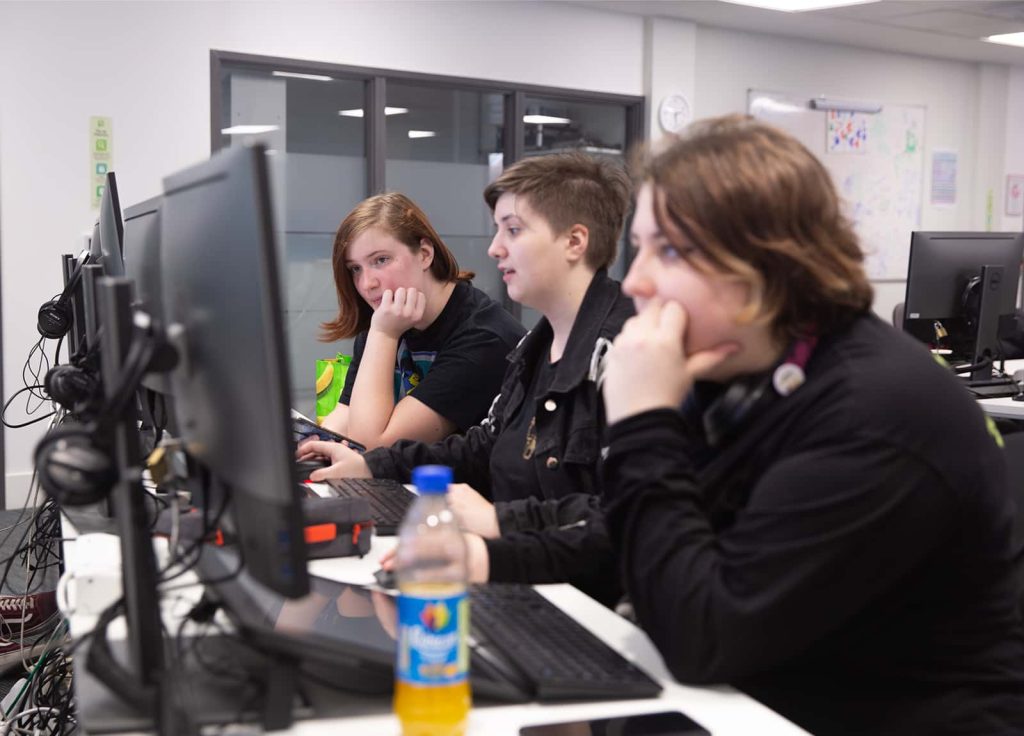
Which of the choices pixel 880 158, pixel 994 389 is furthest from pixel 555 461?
pixel 880 158

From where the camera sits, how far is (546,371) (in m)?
1.91

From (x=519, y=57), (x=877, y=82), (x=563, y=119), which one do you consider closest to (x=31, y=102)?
(x=519, y=57)

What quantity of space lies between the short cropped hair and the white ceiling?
167 inches

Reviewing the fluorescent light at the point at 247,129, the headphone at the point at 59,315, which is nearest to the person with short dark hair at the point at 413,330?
the headphone at the point at 59,315

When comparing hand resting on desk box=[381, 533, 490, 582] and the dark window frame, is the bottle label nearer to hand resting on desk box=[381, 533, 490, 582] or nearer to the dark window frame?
hand resting on desk box=[381, 533, 490, 582]

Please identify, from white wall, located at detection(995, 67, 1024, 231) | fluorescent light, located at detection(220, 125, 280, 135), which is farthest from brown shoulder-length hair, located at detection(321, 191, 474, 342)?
white wall, located at detection(995, 67, 1024, 231)

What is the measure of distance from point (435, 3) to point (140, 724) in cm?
510

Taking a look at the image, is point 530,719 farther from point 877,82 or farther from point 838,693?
point 877,82

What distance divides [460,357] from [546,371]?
1.76ft

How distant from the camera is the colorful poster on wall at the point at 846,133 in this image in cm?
720

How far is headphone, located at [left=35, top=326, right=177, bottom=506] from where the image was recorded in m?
0.91

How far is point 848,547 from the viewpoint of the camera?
966mm

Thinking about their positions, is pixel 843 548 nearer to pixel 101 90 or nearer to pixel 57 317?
pixel 57 317

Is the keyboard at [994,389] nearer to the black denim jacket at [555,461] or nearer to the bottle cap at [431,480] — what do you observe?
the black denim jacket at [555,461]
